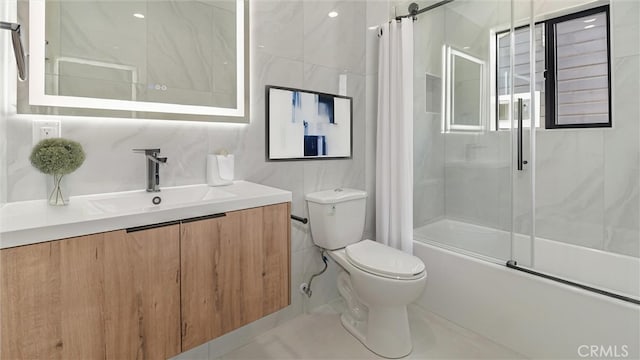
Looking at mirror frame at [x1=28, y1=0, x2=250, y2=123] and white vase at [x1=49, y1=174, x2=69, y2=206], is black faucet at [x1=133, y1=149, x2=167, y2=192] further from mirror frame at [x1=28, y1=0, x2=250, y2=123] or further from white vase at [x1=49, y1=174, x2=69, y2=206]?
white vase at [x1=49, y1=174, x2=69, y2=206]

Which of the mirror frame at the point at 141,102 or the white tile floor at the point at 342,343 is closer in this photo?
the mirror frame at the point at 141,102

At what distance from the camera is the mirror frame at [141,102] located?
1188 millimetres

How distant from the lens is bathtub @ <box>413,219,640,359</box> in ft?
4.86

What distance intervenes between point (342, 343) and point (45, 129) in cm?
177

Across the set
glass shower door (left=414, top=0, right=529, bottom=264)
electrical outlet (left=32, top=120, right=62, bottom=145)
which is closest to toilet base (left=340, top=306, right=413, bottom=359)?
glass shower door (left=414, top=0, right=529, bottom=264)

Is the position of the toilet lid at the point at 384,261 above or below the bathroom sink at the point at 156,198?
below

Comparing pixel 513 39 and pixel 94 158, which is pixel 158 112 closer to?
pixel 94 158

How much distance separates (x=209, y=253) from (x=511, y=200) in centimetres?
A: 196

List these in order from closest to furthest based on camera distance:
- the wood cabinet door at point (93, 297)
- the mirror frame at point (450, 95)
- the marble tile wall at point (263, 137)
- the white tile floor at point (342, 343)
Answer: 1. the wood cabinet door at point (93, 297)
2. the marble tile wall at point (263, 137)
3. the white tile floor at point (342, 343)
4. the mirror frame at point (450, 95)

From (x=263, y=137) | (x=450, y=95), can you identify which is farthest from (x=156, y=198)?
(x=450, y=95)

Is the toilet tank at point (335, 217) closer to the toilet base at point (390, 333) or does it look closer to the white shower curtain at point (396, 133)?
the white shower curtain at point (396, 133)

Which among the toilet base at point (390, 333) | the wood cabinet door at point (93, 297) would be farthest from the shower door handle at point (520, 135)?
the wood cabinet door at point (93, 297)

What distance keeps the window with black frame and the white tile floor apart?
140cm

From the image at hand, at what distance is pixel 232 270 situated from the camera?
48.1 inches
